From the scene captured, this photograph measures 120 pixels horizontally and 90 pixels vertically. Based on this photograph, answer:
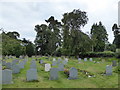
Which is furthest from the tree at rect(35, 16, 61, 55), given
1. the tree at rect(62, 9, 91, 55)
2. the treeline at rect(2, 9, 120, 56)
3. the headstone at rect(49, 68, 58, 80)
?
the headstone at rect(49, 68, 58, 80)

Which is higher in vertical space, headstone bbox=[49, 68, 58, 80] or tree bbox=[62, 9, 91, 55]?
tree bbox=[62, 9, 91, 55]

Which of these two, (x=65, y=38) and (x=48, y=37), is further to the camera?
(x=48, y=37)

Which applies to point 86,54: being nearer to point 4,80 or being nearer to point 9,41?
point 9,41

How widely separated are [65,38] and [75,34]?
103 inches

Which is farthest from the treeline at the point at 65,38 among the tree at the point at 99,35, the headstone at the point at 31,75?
the headstone at the point at 31,75

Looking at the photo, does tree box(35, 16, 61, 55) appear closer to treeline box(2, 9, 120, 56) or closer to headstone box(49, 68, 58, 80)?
treeline box(2, 9, 120, 56)

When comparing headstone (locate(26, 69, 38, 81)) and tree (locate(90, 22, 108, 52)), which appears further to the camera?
tree (locate(90, 22, 108, 52))

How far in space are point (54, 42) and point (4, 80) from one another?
5022 cm

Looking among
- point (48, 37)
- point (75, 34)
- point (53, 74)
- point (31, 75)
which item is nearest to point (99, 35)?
point (48, 37)

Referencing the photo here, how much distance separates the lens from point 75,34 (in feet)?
133

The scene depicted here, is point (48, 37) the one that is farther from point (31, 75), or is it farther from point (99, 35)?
point (31, 75)

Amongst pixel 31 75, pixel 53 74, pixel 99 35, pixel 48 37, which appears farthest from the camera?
pixel 99 35

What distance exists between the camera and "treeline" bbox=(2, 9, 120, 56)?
28642 millimetres

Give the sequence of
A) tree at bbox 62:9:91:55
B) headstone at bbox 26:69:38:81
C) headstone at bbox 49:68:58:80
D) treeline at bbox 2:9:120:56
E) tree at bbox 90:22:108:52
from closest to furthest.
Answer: headstone at bbox 26:69:38:81
headstone at bbox 49:68:58:80
treeline at bbox 2:9:120:56
tree at bbox 62:9:91:55
tree at bbox 90:22:108:52
